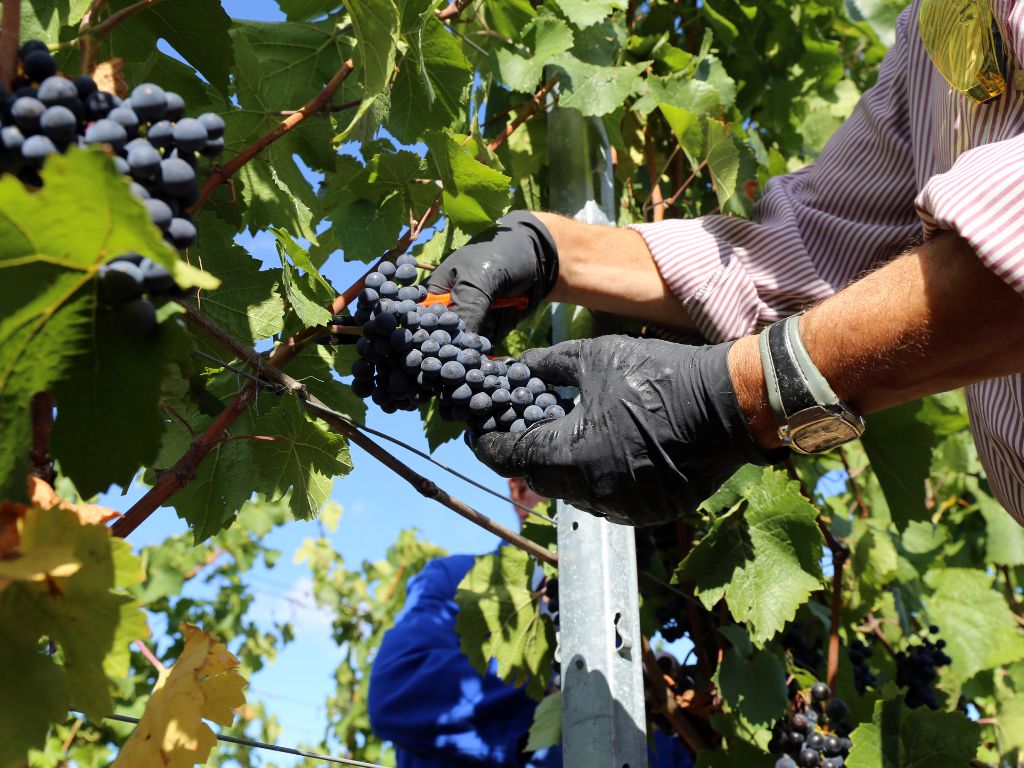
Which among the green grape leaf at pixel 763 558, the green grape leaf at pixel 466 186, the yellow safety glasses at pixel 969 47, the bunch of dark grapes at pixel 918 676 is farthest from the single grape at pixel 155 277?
the bunch of dark grapes at pixel 918 676

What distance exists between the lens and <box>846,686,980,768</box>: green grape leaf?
175cm

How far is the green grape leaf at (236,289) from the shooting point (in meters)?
1.34

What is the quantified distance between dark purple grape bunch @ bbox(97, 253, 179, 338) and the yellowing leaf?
1.10ft

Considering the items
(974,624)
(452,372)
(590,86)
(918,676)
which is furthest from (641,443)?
(974,624)

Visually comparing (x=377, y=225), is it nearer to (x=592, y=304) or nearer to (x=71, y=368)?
(x=592, y=304)

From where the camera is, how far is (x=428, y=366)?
1172 millimetres

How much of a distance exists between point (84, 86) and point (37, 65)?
43mm

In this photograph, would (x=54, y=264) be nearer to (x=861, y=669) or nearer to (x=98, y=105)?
(x=98, y=105)

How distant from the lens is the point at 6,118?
754mm

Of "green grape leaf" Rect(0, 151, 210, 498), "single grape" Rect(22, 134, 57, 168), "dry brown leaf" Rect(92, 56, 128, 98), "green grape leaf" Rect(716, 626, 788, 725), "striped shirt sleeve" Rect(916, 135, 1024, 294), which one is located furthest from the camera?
"green grape leaf" Rect(716, 626, 788, 725)

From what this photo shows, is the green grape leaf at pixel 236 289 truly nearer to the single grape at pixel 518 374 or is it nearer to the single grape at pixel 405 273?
the single grape at pixel 405 273

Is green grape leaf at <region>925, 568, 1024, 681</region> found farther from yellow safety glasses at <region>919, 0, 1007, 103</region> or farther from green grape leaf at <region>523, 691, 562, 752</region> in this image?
yellow safety glasses at <region>919, 0, 1007, 103</region>

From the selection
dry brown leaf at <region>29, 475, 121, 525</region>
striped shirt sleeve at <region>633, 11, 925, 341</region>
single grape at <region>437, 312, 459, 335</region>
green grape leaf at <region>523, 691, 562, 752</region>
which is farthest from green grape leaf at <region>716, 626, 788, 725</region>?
dry brown leaf at <region>29, 475, 121, 525</region>

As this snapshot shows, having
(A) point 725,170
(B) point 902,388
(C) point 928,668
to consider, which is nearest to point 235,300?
(B) point 902,388
